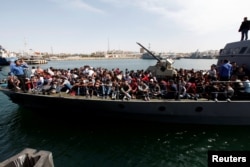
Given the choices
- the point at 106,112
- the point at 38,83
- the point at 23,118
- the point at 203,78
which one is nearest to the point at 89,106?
the point at 106,112

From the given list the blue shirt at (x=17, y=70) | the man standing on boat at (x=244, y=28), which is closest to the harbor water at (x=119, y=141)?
the blue shirt at (x=17, y=70)

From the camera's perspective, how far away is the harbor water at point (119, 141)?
8.04 m

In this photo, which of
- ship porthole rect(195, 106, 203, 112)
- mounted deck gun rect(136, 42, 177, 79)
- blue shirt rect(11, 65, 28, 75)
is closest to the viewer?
ship porthole rect(195, 106, 203, 112)

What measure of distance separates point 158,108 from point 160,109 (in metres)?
0.11

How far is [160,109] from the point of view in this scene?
10.2 metres

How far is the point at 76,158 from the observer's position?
812 centimetres

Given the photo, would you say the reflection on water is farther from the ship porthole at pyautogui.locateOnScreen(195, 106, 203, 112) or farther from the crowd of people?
the crowd of people

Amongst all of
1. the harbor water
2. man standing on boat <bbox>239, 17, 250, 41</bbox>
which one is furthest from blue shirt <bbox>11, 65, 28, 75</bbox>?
man standing on boat <bbox>239, 17, 250, 41</bbox>

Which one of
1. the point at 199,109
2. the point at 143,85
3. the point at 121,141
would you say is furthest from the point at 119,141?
the point at 199,109

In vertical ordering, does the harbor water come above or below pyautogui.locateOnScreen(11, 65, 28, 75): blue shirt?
below

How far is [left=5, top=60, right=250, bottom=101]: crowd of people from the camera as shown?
33.1ft

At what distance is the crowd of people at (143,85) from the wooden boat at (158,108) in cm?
35

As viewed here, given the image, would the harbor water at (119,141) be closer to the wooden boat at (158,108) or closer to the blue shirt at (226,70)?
the wooden boat at (158,108)

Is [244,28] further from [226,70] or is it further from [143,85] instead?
[143,85]
